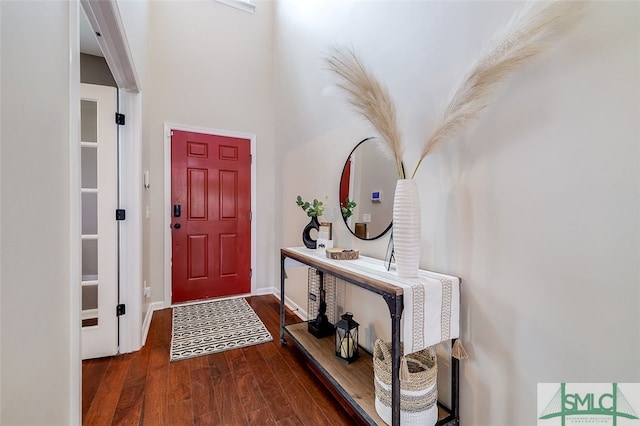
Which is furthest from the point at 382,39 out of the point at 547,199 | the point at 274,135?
the point at 274,135

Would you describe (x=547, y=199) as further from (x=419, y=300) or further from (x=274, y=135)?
(x=274, y=135)

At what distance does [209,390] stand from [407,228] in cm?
152

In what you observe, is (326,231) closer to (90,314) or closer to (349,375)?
(349,375)

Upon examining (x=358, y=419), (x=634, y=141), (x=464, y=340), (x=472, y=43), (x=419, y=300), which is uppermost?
(x=472, y=43)

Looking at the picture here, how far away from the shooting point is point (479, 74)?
3.45 ft

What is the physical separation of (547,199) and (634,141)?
27 cm

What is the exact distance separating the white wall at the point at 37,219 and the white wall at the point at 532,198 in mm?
1468

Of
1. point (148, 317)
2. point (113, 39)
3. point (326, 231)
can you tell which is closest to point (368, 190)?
point (326, 231)

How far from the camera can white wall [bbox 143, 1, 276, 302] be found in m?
3.04

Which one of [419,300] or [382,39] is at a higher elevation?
[382,39]

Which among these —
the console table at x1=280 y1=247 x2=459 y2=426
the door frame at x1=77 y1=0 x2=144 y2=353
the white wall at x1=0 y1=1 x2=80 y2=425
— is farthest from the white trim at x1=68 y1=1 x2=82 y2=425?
the door frame at x1=77 y1=0 x2=144 y2=353

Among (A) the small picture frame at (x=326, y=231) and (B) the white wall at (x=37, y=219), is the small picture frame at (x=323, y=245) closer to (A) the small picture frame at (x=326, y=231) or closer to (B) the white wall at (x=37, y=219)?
(A) the small picture frame at (x=326, y=231)

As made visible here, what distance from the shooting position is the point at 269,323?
267 centimetres

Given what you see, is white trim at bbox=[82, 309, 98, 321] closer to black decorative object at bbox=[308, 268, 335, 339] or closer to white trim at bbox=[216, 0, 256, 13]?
black decorative object at bbox=[308, 268, 335, 339]
